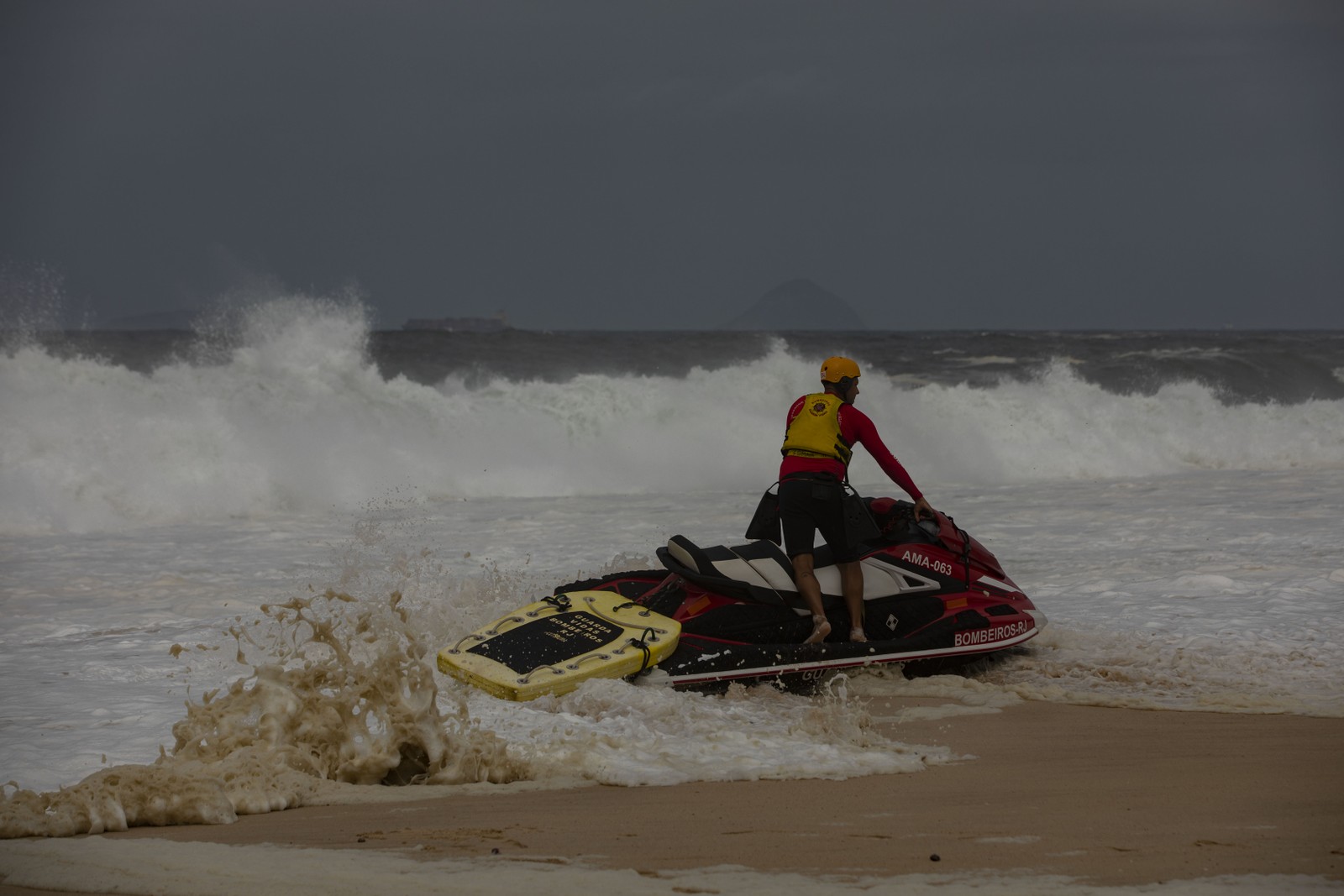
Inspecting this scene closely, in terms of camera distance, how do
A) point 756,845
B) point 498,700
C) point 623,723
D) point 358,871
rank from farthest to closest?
point 498,700, point 623,723, point 756,845, point 358,871

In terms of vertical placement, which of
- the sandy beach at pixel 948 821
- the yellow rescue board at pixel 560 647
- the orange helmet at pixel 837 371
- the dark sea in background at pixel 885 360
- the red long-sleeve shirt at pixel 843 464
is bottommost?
the sandy beach at pixel 948 821

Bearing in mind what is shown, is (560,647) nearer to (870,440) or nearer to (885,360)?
(870,440)

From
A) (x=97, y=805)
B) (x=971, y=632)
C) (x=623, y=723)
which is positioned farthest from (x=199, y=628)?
(x=971, y=632)

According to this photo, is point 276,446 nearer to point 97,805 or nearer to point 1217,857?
point 97,805

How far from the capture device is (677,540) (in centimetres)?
675

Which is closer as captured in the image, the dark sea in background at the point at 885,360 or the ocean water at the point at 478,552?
the ocean water at the point at 478,552

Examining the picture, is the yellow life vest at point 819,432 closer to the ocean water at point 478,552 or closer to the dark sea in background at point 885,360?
the ocean water at point 478,552

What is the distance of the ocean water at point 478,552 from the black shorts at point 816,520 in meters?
0.75

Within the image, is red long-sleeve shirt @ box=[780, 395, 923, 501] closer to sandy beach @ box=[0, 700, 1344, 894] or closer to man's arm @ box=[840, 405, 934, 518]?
man's arm @ box=[840, 405, 934, 518]

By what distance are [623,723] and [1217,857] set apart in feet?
8.71

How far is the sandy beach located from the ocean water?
257 mm

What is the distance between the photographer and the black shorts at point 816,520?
21.9 feet

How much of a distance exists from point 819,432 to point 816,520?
1.60 feet

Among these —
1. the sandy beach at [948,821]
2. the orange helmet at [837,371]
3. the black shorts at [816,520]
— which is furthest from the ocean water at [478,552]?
the orange helmet at [837,371]
